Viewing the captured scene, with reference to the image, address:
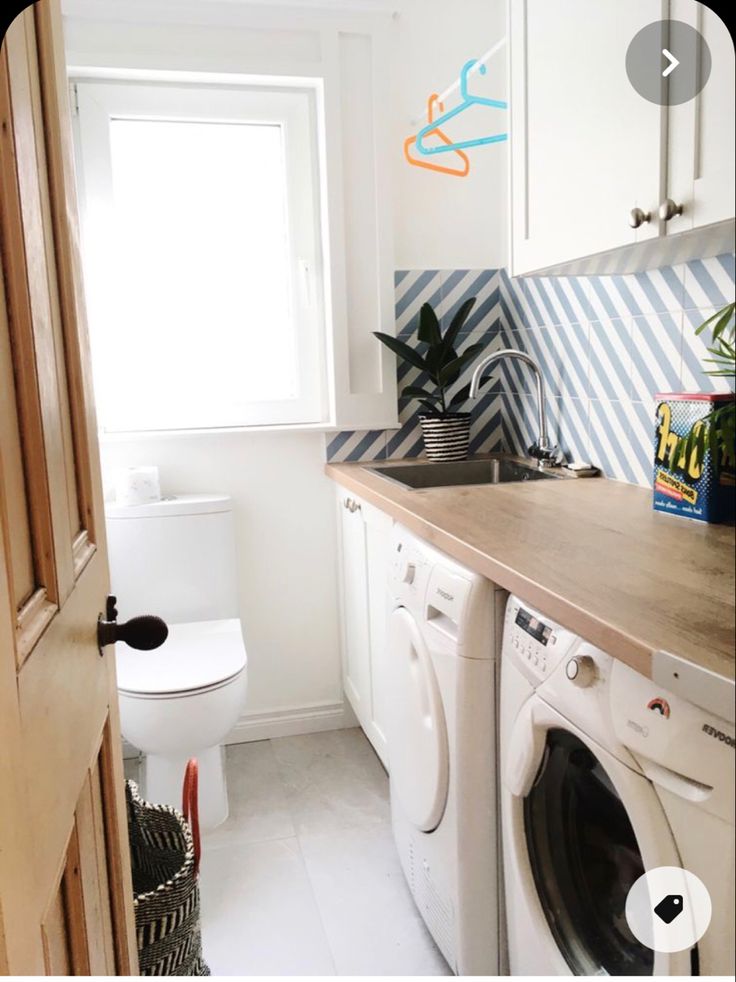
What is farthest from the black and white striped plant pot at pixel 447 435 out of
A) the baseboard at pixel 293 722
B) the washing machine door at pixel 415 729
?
the baseboard at pixel 293 722

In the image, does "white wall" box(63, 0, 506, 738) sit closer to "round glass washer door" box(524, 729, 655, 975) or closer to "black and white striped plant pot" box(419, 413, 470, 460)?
"black and white striped plant pot" box(419, 413, 470, 460)

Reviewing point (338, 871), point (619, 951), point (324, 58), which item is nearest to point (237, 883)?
point (338, 871)

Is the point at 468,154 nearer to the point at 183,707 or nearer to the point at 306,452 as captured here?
the point at 306,452

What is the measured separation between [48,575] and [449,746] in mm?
932

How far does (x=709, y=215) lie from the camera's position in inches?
41.9

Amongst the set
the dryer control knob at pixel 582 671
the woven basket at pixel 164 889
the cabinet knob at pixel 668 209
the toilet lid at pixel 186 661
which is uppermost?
the cabinet knob at pixel 668 209

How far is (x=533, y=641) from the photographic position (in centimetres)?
111

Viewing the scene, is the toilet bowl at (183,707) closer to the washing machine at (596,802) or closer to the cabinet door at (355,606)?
the cabinet door at (355,606)

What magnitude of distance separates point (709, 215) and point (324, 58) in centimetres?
Answer: 158

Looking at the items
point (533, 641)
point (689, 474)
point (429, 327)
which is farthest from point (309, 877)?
point (429, 327)

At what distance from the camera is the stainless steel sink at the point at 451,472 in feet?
7.61

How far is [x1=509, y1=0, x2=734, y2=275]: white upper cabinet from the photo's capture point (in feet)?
3.53

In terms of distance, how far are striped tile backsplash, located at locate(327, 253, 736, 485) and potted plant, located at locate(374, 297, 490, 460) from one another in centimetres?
14

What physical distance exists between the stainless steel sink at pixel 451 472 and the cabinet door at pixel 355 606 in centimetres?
16
